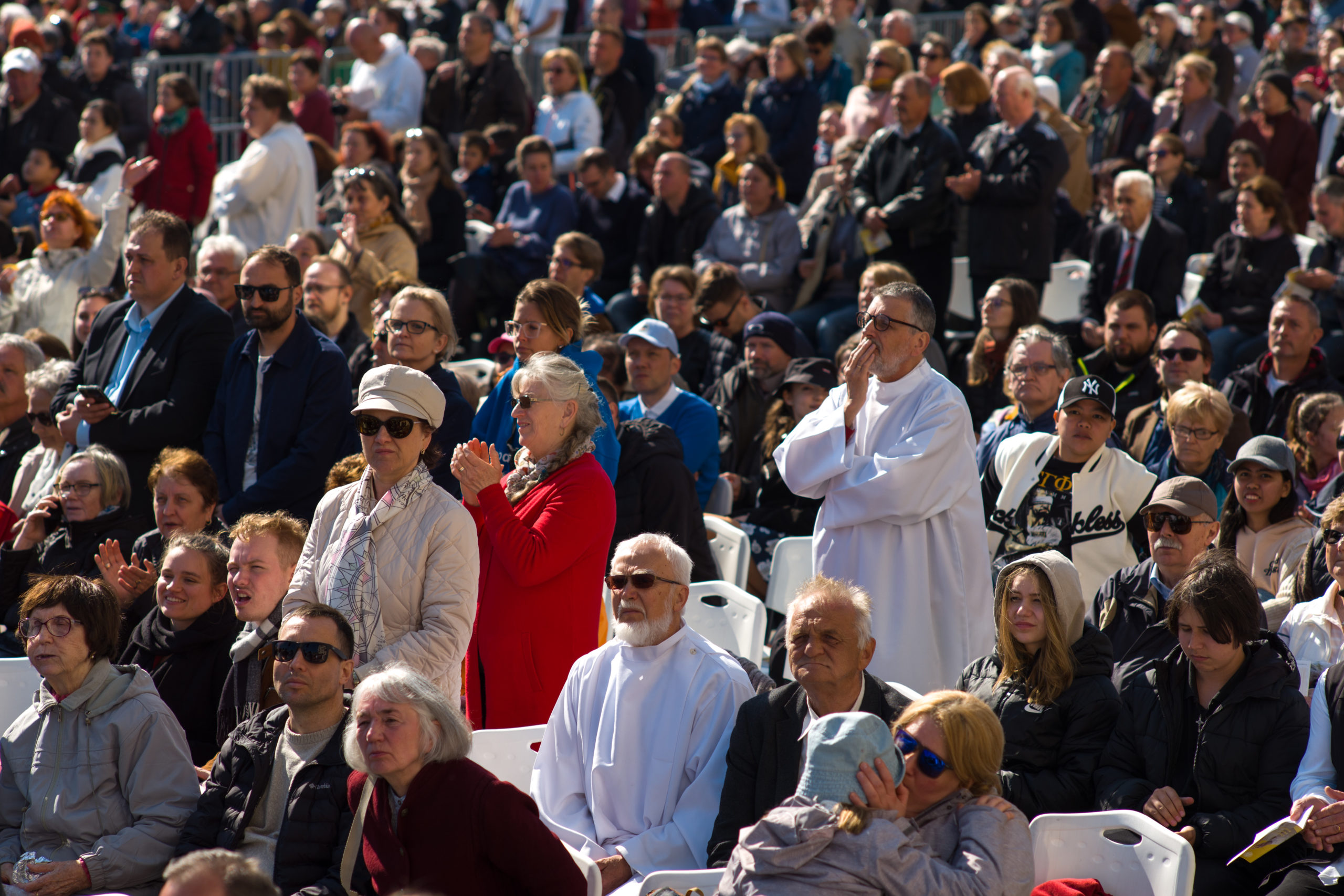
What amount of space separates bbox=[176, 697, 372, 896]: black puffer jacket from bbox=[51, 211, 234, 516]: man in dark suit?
2194 mm

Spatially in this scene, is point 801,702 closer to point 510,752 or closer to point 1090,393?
point 510,752

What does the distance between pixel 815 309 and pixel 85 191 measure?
536cm

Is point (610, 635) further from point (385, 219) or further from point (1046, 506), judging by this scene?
point (385, 219)

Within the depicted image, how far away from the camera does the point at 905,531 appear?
473cm

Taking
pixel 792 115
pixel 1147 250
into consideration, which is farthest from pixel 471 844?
pixel 792 115

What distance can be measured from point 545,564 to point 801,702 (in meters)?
0.90

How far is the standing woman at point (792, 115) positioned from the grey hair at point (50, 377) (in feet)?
20.0

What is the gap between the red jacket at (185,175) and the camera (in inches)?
397

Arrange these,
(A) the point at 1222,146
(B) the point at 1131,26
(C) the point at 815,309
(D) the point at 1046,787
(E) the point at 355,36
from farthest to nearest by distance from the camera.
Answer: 1. (B) the point at 1131,26
2. (E) the point at 355,36
3. (A) the point at 1222,146
4. (C) the point at 815,309
5. (D) the point at 1046,787

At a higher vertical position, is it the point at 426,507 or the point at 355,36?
the point at 355,36

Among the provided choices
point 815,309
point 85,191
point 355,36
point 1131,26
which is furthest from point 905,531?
point 1131,26

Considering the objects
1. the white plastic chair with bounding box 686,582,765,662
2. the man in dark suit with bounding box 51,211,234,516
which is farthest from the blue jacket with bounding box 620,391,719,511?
the man in dark suit with bounding box 51,211,234,516

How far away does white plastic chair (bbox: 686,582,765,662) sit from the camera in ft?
17.4

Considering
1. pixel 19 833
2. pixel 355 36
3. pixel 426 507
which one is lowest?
pixel 19 833
